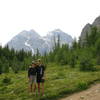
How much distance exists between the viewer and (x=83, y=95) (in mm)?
20469

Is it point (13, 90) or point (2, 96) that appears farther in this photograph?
point (13, 90)

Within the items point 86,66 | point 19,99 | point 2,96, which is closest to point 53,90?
point 19,99

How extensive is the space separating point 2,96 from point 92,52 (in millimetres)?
32736

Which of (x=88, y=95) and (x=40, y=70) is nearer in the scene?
(x=88, y=95)

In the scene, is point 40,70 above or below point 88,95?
above

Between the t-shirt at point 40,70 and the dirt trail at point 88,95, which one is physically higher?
the t-shirt at point 40,70

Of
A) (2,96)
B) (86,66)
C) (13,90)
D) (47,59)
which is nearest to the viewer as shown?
(2,96)

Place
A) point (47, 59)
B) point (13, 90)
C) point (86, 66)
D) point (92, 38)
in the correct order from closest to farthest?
1. point (13, 90)
2. point (86, 66)
3. point (92, 38)
4. point (47, 59)

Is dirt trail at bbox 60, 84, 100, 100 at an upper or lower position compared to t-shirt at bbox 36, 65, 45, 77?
lower

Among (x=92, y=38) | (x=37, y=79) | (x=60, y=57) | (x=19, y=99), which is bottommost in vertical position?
(x=19, y=99)

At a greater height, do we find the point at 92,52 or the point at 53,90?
the point at 92,52

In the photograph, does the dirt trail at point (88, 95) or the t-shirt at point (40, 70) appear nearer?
the dirt trail at point (88, 95)

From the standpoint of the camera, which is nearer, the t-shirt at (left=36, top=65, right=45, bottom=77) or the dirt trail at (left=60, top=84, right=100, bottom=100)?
the dirt trail at (left=60, top=84, right=100, bottom=100)

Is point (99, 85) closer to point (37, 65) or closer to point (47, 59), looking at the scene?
point (37, 65)
